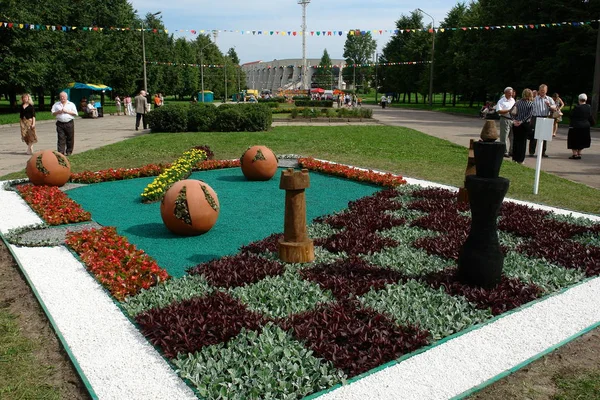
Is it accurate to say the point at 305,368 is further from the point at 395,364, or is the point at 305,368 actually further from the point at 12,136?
the point at 12,136

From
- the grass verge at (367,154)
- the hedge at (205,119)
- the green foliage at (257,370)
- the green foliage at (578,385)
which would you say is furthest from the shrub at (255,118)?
the green foliage at (578,385)

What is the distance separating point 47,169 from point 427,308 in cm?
824

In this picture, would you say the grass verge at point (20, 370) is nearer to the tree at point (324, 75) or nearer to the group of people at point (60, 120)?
the group of people at point (60, 120)

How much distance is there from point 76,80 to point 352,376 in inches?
2080

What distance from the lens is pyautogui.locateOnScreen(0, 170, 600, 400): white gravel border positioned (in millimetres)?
3373

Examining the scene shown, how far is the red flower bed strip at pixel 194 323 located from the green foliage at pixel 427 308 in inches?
43.6

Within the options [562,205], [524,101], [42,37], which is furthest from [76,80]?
[562,205]

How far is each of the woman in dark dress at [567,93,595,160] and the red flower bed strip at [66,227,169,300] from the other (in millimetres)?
13289

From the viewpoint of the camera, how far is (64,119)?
47.2ft

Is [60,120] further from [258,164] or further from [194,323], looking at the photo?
[194,323]

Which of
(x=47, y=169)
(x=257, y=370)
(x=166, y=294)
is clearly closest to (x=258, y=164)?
Result: (x=47, y=169)

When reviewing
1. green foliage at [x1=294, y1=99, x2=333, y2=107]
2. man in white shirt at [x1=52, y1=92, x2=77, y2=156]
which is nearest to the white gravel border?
man in white shirt at [x1=52, y1=92, x2=77, y2=156]

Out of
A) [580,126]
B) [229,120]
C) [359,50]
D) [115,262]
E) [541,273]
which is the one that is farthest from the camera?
[359,50]

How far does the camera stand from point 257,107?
82.8 ft
